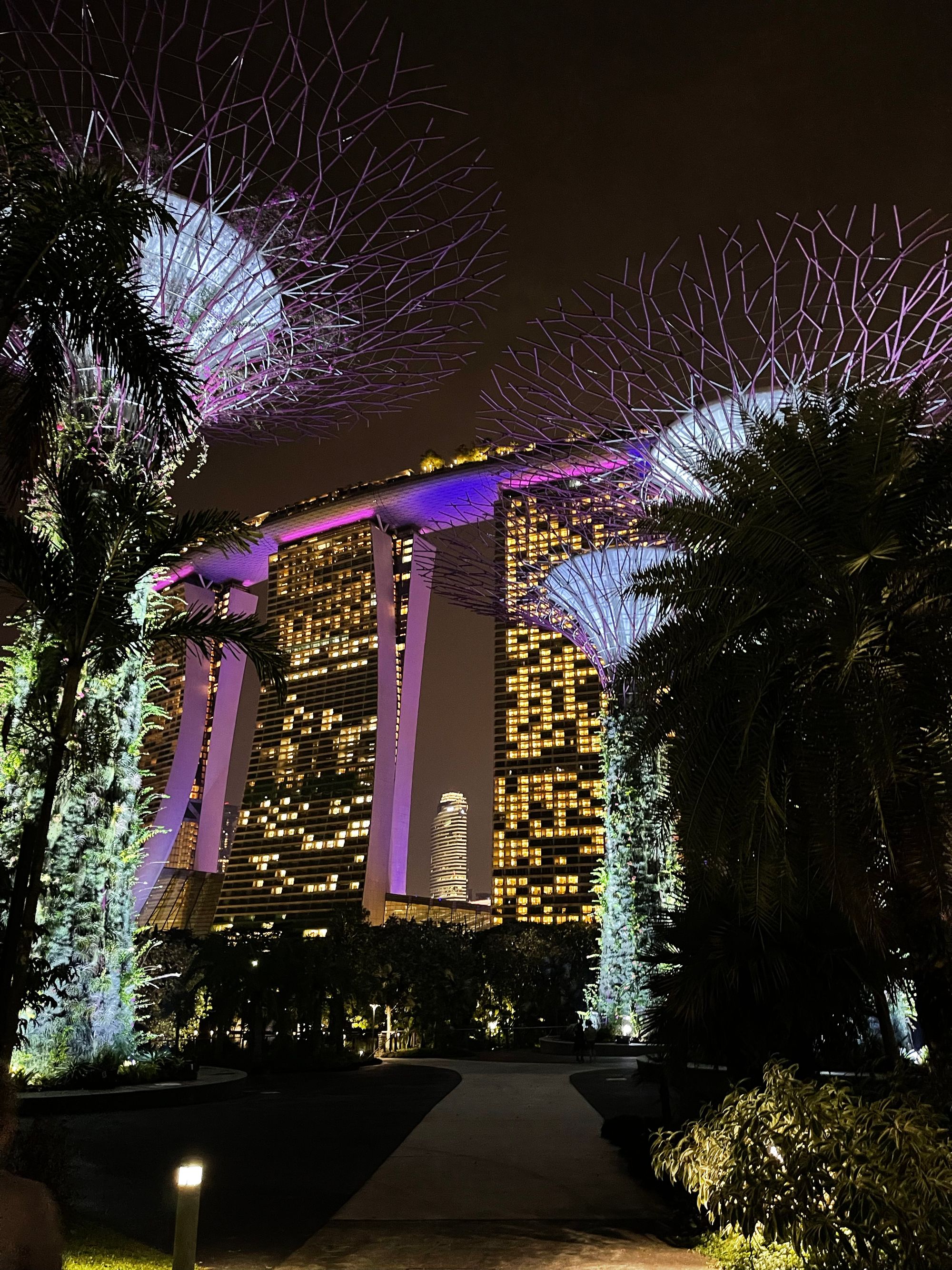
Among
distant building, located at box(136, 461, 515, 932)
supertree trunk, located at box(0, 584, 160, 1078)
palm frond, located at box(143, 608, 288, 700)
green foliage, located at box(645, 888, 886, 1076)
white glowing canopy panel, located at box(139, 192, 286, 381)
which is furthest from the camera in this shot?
distant building, located at box(136, 461, 515, 932)

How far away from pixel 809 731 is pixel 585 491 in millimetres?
14384

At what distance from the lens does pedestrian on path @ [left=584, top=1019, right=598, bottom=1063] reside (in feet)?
84.9

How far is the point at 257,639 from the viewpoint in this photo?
12008 millimetres

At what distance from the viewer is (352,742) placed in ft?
390

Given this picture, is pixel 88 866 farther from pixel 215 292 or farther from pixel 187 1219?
pixel 187 1219

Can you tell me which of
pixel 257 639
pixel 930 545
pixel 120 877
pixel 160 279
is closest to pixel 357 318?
pixel 160 279

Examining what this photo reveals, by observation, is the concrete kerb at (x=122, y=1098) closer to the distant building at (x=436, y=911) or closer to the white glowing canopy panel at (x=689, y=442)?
the white glowing canopy panel at (x=689, y=442)

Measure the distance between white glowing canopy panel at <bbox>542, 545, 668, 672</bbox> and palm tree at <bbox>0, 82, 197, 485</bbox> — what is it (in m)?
19.0

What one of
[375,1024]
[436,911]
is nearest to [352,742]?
[436,911]

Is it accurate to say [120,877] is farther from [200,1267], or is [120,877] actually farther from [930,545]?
[930,545]

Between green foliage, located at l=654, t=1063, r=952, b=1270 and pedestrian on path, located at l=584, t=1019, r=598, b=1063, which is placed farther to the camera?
pedestrian on path, located at l=584, t=1019, r=598, b=1063

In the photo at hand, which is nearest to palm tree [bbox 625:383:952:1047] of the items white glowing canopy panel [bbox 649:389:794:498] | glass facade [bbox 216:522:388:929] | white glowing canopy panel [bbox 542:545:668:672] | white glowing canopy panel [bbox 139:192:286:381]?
white glowing canopy panel [bbox 649:389:794:498]

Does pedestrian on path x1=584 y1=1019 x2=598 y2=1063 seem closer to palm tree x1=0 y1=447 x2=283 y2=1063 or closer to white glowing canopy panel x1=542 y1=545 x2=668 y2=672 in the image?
white glowing canopy panel x1=542 y1=545 x2=668 y2=672

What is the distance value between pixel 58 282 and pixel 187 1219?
6242mm
